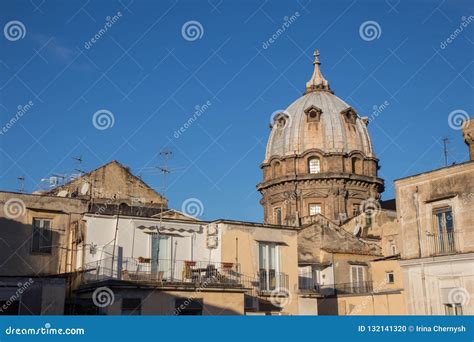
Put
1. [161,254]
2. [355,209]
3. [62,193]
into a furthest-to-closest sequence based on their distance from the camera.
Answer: [355,209], [62,193], [161,254]

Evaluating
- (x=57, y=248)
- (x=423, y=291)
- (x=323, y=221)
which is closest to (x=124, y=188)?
(x=57, y=248)

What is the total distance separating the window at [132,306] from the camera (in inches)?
1019

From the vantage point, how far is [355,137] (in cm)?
6606

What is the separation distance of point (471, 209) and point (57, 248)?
1779cm

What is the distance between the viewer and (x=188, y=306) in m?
27.2

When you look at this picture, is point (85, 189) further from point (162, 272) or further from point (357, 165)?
point (357, 165)

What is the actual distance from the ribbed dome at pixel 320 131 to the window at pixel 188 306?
38.7 m

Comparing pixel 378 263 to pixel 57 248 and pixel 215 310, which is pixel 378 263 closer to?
pixel 215 310

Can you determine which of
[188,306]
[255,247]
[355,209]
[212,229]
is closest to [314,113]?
[355,209]

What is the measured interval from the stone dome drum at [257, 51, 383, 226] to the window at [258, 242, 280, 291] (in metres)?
28.5

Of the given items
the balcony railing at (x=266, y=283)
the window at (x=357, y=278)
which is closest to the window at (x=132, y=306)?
the balcony railing at (x=266, y=283)

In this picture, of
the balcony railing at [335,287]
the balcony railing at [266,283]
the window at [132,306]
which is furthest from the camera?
the balcony railing at [335,287]

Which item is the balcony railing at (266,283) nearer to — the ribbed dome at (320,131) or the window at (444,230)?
the window at (444,230)

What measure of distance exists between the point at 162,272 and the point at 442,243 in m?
11.7
